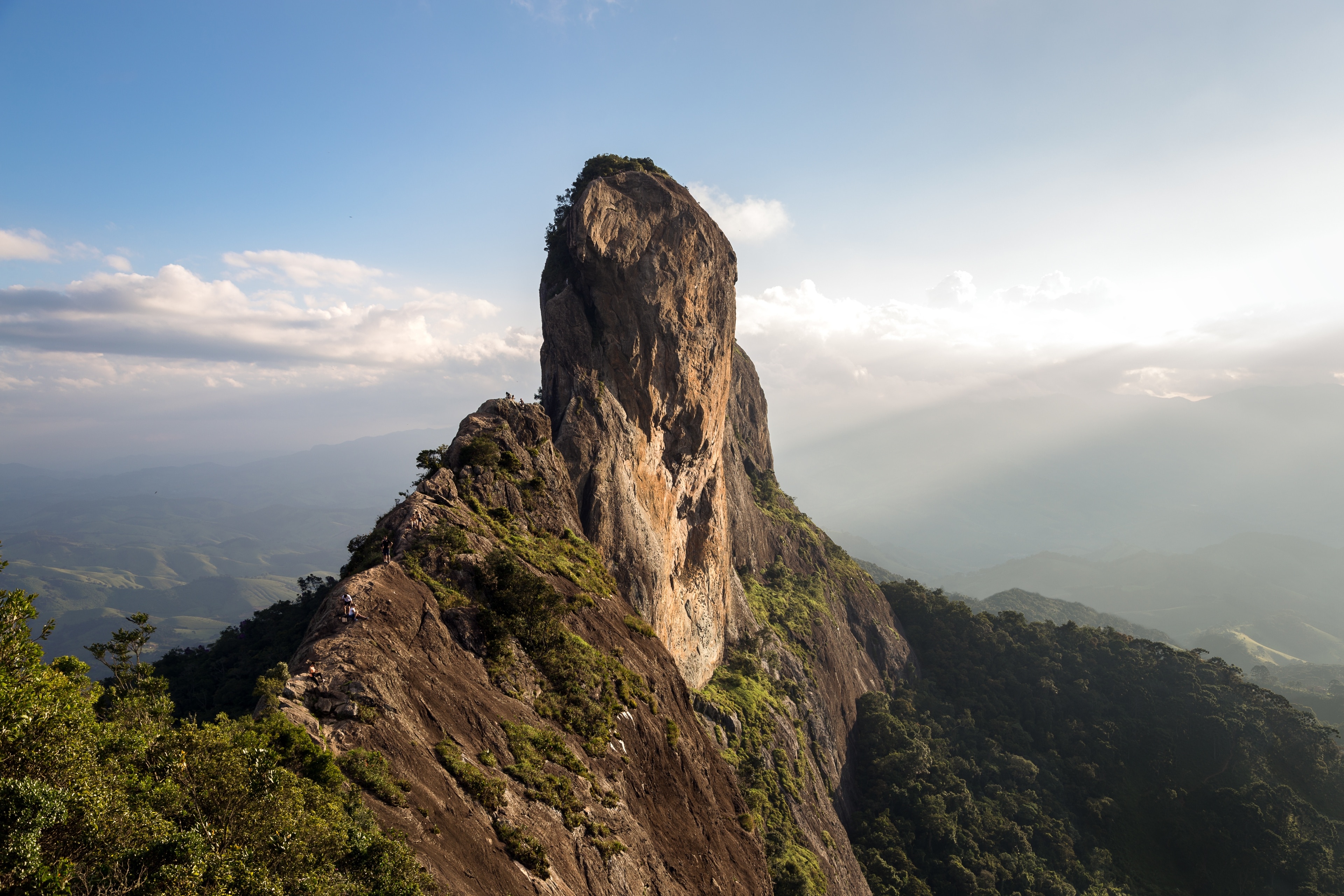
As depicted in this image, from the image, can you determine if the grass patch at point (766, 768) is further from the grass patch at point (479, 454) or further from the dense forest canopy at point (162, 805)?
the dense forest canopy at point (162, 805)

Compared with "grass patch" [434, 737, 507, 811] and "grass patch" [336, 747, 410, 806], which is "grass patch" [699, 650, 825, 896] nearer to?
"grass patch" [434, 737, 507, 811]

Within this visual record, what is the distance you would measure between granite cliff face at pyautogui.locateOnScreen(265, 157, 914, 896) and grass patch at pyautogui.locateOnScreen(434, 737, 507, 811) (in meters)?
0.05

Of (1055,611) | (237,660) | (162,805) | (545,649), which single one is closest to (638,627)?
(545,649)

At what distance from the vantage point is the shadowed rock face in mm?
39656

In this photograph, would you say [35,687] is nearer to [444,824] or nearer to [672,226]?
[444,824]

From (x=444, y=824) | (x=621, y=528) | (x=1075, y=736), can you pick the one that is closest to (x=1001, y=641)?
(x=1075, y=736)

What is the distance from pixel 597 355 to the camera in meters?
43.1

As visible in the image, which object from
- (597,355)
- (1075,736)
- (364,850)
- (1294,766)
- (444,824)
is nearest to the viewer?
(364,850)

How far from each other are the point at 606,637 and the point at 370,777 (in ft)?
49.2

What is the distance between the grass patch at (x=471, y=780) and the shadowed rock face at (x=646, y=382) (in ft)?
70.7

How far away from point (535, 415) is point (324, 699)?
75.2 ft

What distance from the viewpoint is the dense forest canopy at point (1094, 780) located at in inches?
2057

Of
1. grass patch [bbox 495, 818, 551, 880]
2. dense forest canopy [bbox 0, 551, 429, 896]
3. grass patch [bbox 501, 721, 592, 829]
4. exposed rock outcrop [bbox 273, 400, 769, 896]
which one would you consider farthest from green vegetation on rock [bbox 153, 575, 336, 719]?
dense forest canopy [bbox 0, 551, 429, 896]

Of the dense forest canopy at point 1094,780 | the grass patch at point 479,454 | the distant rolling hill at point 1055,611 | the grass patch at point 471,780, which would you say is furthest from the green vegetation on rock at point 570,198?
the distant rolling hill at point 1055,611
